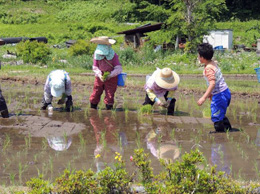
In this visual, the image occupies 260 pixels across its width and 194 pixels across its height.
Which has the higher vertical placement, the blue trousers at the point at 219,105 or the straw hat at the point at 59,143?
the blue trousers at the point at 219,105

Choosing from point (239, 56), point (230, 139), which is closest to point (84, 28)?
point (239, 56)

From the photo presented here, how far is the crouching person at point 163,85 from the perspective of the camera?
8.73 meters

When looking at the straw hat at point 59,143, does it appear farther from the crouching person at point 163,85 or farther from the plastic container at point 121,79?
the plastic container at point 121,79

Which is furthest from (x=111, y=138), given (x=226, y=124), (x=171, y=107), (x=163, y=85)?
(x=171, y=107)

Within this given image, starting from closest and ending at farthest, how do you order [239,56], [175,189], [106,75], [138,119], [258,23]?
[175,189] < [138,119] < [106,75] < [239,56] < [258,23]

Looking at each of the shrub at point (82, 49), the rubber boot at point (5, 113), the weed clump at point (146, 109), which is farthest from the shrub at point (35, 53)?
the weed clump at point (146, 109)

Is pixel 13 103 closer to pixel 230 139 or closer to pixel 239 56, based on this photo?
pixel 230 139

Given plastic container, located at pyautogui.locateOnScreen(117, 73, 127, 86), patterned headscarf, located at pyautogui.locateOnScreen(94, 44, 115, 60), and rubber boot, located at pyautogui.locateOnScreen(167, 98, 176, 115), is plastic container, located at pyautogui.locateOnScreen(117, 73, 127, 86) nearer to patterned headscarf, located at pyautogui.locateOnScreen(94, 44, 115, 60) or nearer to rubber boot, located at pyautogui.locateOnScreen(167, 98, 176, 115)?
patterned headscarf, located at pyautogui.locateOnScreen(94, 44, 115, 60)

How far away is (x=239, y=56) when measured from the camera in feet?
73.1

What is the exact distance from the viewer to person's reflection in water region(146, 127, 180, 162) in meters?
6.06

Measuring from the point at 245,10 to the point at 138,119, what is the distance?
3472 centimetres

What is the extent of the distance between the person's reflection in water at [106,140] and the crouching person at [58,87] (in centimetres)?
69

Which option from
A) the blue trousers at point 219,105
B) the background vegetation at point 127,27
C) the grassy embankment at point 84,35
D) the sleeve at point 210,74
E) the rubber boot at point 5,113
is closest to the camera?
the sleeve at point 210,74

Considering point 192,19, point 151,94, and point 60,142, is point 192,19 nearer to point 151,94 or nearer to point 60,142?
point 151,94
